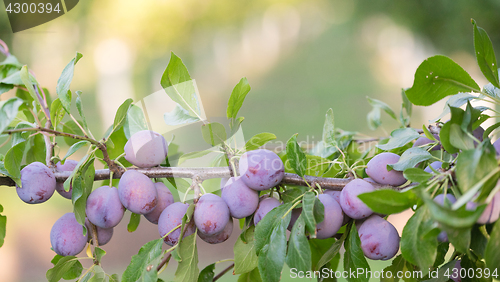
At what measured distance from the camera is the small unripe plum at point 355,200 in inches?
14.5

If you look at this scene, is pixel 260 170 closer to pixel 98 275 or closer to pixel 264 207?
pixel 264 207

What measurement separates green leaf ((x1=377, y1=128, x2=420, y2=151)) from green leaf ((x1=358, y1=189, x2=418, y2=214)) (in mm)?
152

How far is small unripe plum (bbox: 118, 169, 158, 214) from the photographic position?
A: 39 cm

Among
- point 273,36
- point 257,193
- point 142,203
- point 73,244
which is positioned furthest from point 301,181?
point 273,36

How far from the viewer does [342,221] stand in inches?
15.3

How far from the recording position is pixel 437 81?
14.0 inches

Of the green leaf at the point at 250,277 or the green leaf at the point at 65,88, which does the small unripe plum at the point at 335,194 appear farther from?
the green leaf at the point at 65,88

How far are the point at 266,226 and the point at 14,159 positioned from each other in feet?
1.04

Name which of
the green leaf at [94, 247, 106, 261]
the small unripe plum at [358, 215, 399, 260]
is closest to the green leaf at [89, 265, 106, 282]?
the green leaf at [94, 247, 106, 261]

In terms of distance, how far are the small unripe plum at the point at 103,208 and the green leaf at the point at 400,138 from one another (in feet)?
1.13

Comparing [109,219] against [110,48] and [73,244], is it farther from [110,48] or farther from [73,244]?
[110,48]

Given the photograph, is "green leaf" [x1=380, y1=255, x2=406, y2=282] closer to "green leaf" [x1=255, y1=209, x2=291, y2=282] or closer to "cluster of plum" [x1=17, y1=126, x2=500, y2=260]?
"cluster of plum" [x1=17, y1=126, x2=500, y2=260]

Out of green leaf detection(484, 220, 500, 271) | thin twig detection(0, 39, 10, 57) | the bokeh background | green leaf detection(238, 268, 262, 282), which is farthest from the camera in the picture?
the bokeh background

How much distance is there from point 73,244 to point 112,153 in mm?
144
